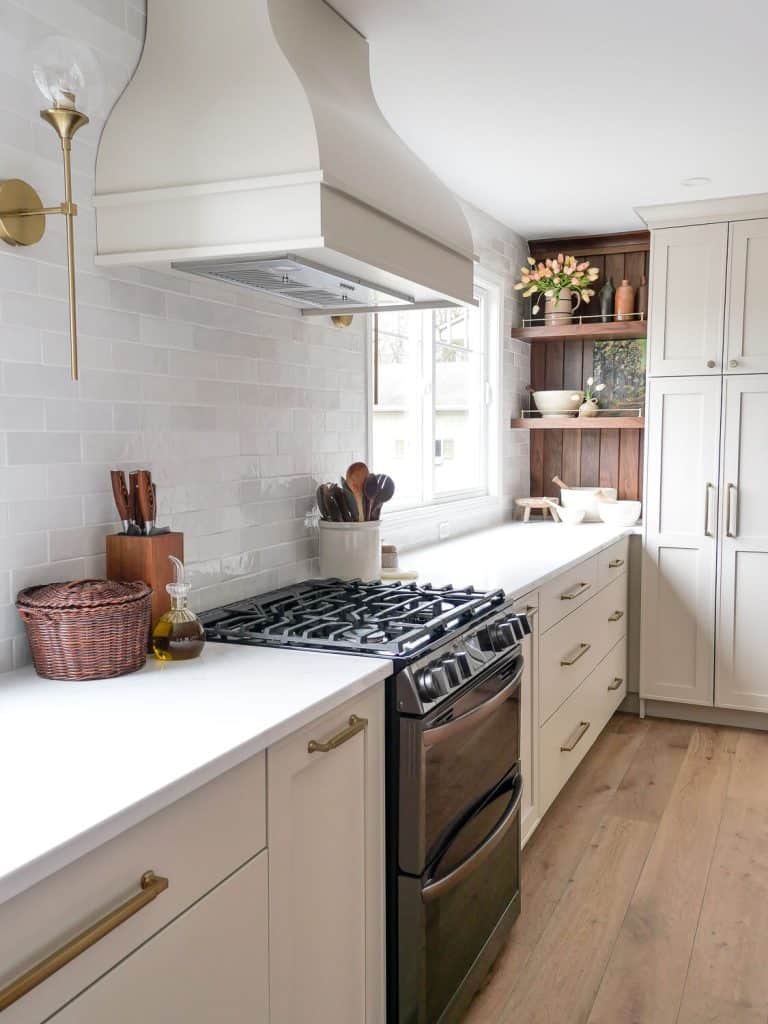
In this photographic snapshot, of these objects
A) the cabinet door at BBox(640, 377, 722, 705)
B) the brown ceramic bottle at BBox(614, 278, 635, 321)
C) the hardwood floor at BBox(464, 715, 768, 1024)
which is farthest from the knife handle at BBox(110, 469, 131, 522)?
the brown ceramic bottle at BBox(614, 278, 635, 321)

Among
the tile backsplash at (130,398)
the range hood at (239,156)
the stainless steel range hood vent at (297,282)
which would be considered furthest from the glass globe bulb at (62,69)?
the stainless steel range hood vent at (297,282)

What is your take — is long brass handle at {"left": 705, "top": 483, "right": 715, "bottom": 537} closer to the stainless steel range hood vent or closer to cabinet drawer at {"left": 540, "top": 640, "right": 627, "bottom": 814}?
cabinet drawer at {"left": 540, "top": 640, "right": 627, "bottom": 814}

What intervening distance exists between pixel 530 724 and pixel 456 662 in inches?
38.7

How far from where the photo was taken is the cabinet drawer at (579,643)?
3.11 m

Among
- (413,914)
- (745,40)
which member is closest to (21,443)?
(413,914)

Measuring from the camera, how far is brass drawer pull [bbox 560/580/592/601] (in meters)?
3.28

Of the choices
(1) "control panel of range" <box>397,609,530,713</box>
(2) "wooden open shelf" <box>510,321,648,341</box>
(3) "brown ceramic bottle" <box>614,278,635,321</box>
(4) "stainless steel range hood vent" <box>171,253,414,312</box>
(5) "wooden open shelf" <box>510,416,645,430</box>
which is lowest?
(1) "control panel of range" <box>397,609,530,713</box>

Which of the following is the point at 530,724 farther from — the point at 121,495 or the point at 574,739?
the point at 121,495

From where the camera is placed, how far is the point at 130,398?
2105 mm

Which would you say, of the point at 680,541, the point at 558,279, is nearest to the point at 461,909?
the point at 680,541

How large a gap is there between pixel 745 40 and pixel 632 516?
→ 98.8 inches

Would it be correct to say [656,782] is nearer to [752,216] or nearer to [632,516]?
[632,516]

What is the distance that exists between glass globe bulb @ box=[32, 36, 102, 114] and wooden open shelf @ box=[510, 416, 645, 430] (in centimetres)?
327

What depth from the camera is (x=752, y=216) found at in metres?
4.07
